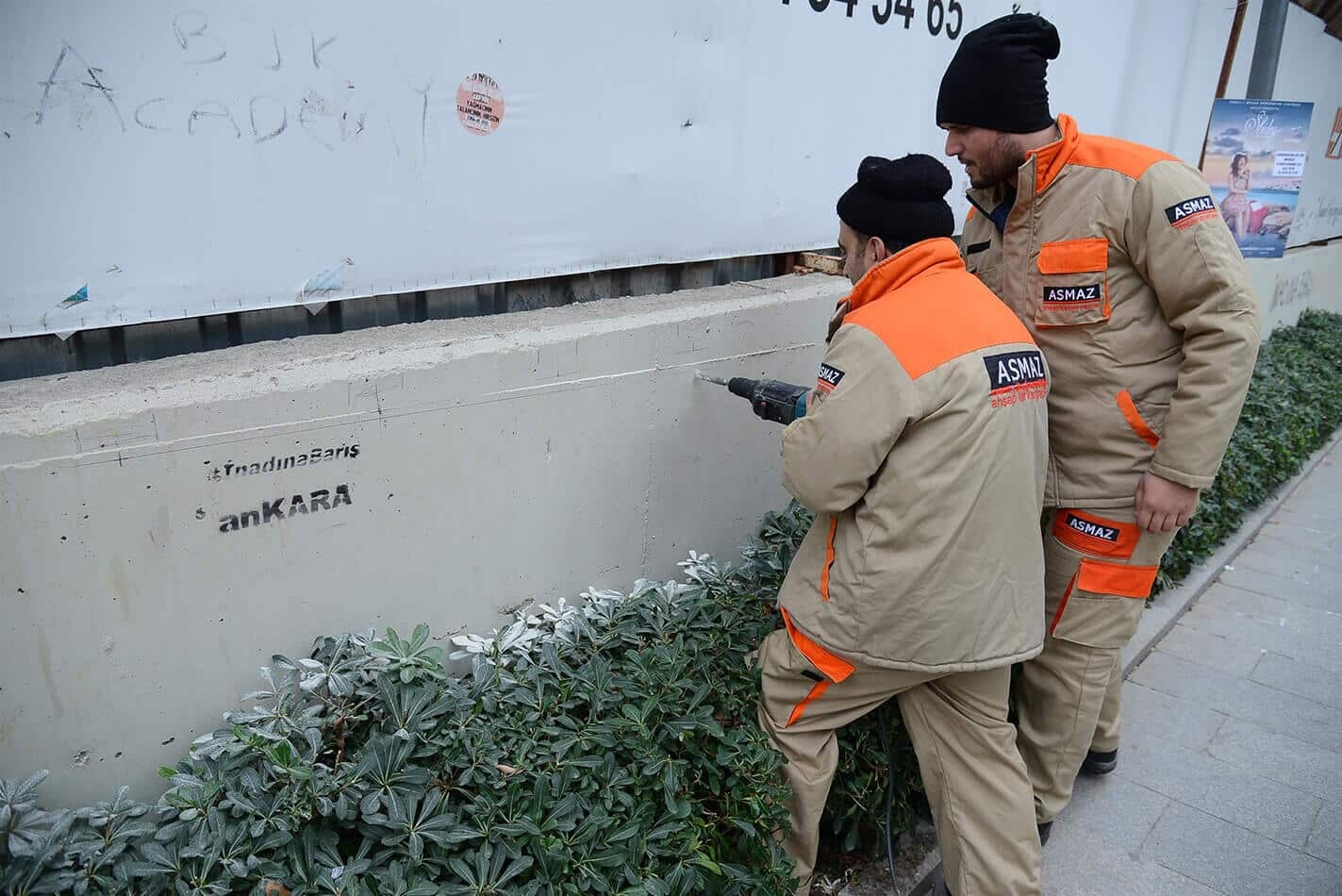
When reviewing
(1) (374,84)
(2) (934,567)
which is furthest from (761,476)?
(1) (374,84)

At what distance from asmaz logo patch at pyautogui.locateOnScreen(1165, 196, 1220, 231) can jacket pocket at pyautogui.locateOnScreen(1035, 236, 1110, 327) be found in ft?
0.54

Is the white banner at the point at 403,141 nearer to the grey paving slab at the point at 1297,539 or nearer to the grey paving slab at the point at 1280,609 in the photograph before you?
the grey paving slab at the point at 1280,609

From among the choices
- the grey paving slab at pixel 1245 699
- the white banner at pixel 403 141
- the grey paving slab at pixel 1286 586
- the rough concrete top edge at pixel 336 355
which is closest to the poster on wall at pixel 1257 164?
the grey paving slab at pixel 1286 586

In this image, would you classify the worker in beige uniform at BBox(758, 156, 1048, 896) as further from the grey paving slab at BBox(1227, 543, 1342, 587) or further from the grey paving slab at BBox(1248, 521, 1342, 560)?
the grey paving slab at BBox(1248, 521, 1342, 560)

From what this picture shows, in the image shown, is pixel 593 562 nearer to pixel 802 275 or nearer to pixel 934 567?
pixel 934 567

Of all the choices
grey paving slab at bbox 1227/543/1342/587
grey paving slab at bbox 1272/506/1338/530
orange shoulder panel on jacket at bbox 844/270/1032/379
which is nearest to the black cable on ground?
orange shoulder panel on jacket at bbox 844/270/1032/379

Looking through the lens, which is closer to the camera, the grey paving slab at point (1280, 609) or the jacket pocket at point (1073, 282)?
the jacket pocket at point (1073, 282)

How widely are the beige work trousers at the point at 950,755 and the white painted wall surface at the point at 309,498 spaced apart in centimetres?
77

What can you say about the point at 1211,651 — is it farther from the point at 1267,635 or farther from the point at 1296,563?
the point at 1296,563

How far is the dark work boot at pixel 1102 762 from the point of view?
10.4ft

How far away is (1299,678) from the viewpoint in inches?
154

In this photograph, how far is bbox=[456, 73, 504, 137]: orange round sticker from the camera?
2.32m

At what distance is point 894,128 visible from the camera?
12.2 ft

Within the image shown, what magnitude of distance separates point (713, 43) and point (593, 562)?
167 cm
